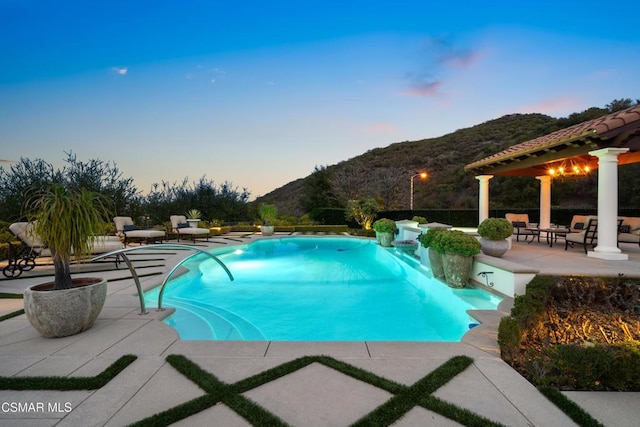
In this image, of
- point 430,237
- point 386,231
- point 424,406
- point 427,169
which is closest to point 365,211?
point 386,231

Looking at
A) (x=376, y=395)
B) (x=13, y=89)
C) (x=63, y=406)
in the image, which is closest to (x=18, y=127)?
(x=13, y=89)

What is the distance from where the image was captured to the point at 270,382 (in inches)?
Answer: 89.7

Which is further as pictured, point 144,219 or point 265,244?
point 144,219

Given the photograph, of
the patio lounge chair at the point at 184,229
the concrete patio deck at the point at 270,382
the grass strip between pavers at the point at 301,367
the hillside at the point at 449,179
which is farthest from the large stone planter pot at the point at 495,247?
the hillside at the point at 449,179

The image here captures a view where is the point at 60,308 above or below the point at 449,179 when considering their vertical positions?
below

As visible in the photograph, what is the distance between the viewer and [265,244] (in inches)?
551

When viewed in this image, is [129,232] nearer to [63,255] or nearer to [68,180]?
[68,180]

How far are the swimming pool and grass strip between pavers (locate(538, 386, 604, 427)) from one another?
6.42 feet

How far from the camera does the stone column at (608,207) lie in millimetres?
6125

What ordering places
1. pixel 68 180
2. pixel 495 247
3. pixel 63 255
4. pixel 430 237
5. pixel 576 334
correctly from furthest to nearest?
pixel 68 180 → pixel 430 237 → pixel 495 247 → pixel 576 334 → pixel 63 255

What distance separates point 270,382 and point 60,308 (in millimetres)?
2416

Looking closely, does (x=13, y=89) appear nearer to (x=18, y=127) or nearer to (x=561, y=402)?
(x=18, y=127)

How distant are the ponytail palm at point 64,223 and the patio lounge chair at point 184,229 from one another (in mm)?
9799

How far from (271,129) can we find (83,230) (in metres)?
16.8
